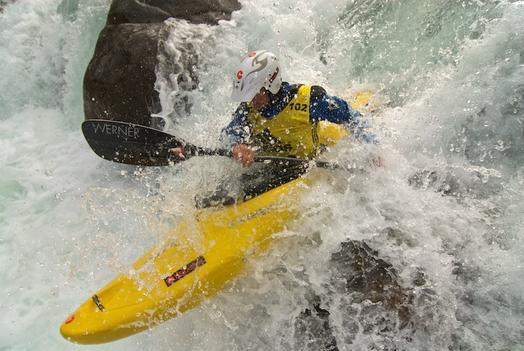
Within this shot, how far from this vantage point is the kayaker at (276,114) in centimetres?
363

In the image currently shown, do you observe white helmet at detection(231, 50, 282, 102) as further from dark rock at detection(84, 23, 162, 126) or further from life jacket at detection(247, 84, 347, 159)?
dark rock at detection(84, 23, 162, 126)

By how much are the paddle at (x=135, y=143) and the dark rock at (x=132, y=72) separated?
1.32 metres

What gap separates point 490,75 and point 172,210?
309 centimetres

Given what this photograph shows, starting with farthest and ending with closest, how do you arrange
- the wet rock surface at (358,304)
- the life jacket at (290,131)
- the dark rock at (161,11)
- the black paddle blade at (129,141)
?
the dark rock at (161,11)
the black paddle blade at (129,141)
the life jacket at (290,131)
the wet rock surface at (358,304)

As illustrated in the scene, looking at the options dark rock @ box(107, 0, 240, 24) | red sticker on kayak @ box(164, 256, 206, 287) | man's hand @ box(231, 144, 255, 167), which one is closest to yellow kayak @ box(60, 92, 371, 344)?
red sticker on kayak @ box(164, 256, 206, 287)

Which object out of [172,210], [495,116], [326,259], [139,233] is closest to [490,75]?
[495,116]

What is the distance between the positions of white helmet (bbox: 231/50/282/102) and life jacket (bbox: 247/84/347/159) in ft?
0.99

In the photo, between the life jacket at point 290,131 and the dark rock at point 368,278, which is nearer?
the dark rock at point 368,278

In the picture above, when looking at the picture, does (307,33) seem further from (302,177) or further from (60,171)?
(60,171)

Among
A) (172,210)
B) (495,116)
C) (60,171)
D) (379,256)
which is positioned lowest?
(60,171)

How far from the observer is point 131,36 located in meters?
5.95

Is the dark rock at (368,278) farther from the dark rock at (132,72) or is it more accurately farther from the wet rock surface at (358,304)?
the dark rock at (132,72)

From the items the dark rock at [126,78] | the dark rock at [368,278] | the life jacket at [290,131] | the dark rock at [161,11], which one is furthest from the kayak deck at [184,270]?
the dark rock at [161,11]

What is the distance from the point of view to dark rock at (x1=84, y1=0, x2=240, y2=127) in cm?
580
